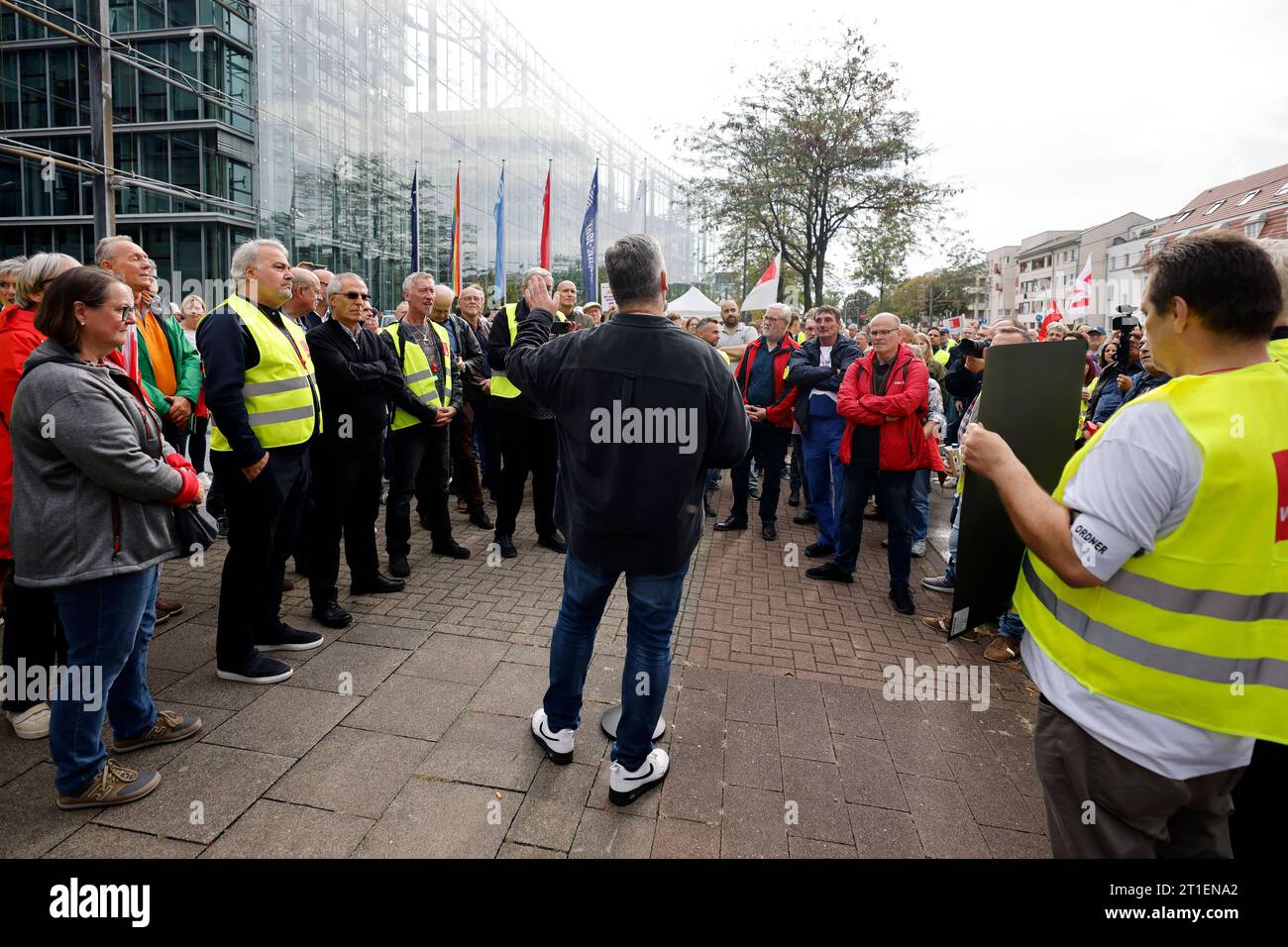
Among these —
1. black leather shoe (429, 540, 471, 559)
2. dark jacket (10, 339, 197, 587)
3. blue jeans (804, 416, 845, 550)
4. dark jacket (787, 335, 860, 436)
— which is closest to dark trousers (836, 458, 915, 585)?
blue jeans (804, 416, 845, 550)

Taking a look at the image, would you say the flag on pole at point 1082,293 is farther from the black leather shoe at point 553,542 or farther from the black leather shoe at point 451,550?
the black leather shoe at point 451,550

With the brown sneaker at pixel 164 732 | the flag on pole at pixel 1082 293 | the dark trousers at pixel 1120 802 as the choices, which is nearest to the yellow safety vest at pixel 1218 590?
the dark trousers at pixel 1120 802

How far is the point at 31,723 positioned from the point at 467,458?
166 inches

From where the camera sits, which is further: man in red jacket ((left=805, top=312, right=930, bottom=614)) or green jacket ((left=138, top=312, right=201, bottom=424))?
man in red jacket ((left=805, top=312, right=930, bottom=614))

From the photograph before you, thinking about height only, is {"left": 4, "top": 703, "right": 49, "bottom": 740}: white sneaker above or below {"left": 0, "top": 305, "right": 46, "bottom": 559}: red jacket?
below

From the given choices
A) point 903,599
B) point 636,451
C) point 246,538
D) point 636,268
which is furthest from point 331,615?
point 903,599

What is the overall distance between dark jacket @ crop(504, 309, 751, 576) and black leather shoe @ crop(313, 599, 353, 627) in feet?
8.11

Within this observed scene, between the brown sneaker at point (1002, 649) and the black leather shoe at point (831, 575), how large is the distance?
1.40 metres

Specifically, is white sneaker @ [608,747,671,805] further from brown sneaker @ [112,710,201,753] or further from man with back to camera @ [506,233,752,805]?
brown sneaker @ [112,710,201,753]

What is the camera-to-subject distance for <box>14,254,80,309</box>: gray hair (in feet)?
10.7

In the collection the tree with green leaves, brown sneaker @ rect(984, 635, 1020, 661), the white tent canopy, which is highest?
the tree with green leaves

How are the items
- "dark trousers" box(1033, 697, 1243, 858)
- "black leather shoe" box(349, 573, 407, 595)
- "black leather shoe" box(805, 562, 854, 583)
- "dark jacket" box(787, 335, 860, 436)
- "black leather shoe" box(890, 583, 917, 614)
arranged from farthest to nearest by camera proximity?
"dark jacket" box(787, 335, 860, 436), "black leather shoe" box(805, 562, 854, 583), "black leather shoe" box(890, 583, 917, 614), "black leather shoe" box(349, 573, 407, 595), "dark trousers" box(1033, 697, 1243, 858)
